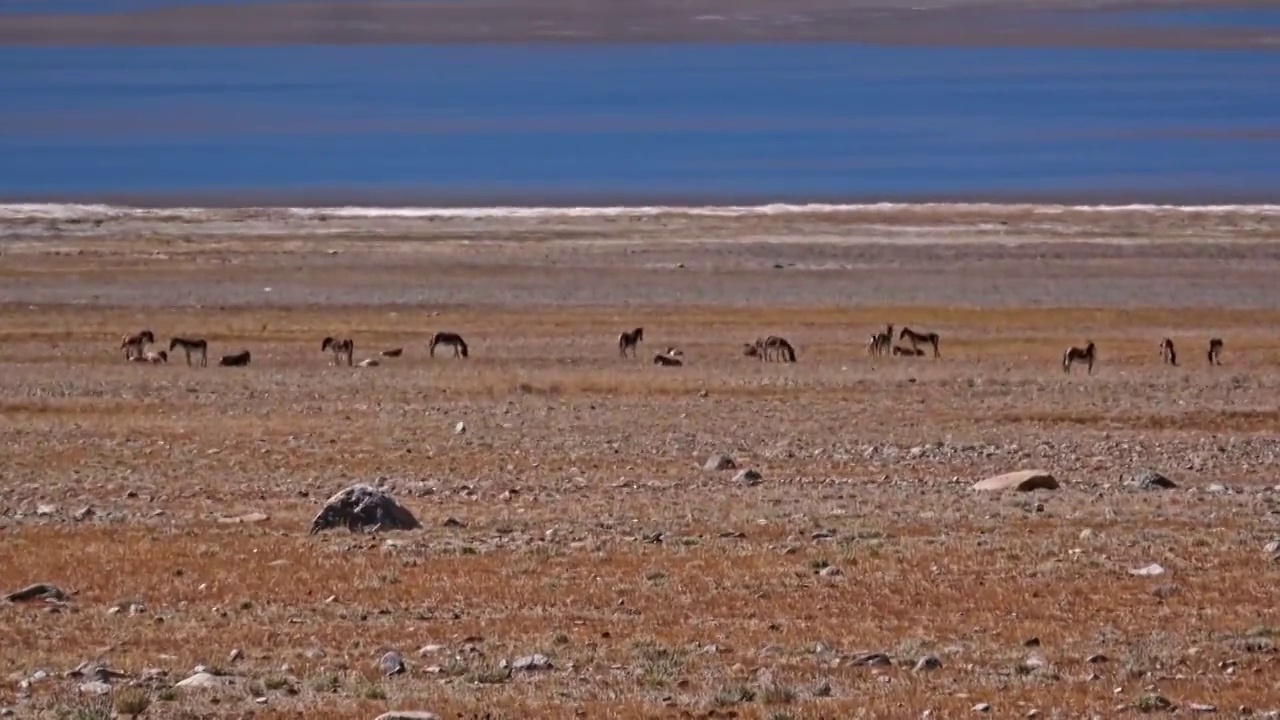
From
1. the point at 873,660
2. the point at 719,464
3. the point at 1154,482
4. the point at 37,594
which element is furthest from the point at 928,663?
the point at 719,464

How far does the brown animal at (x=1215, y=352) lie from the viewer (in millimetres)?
35094

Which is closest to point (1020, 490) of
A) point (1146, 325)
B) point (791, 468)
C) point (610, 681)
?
point (791, 468)

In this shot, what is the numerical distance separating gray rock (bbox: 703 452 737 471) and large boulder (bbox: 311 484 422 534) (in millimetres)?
5376

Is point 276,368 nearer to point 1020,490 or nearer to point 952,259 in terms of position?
point 1020,490

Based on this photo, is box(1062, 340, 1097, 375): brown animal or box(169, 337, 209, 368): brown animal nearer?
box(1062, 340, 1097, 375): brown animal

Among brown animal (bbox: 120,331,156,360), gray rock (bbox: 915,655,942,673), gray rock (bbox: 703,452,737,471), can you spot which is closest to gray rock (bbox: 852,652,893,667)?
gray rock (bbox: 915,655,942,673)

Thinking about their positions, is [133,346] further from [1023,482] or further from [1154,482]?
[1154,482]

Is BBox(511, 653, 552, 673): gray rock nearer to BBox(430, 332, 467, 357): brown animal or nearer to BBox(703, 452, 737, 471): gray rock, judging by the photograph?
BBox(703, 452, 737, 471): gray rock

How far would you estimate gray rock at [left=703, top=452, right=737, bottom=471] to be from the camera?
65.8 feet

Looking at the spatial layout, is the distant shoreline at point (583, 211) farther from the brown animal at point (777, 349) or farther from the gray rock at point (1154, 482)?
the gray rock at point (1154, 482)

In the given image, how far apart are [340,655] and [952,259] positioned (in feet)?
199

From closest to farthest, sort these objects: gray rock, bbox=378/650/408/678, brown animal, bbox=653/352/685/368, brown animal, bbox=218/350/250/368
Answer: gray rock, bbox=378/650/408/678 → brown animal, bbox=218/350/250/368 → brown animal, bbox=653/352/685/368

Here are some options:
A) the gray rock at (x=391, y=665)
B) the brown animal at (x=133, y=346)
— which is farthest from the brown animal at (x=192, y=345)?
the gray rock at (x=391, y=665)

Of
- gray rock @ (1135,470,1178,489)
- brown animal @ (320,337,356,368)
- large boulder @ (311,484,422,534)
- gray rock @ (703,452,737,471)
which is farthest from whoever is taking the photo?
brown animal @ (320,337,356,368)
